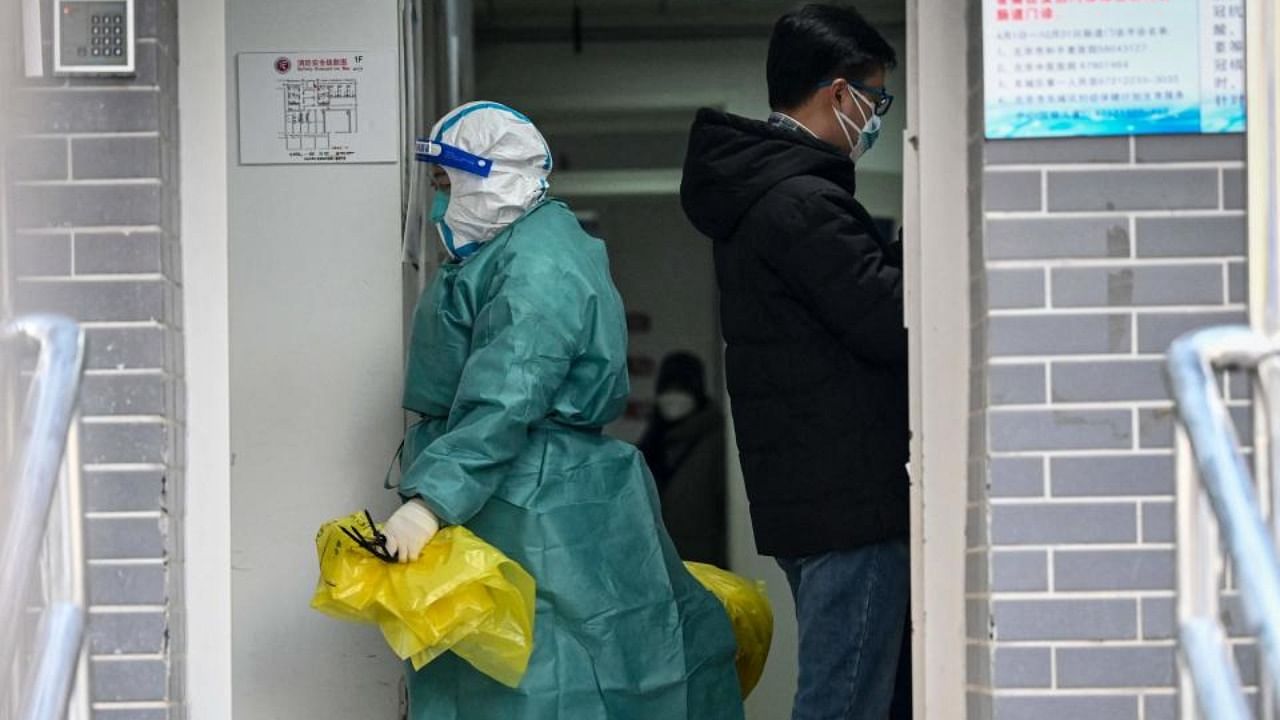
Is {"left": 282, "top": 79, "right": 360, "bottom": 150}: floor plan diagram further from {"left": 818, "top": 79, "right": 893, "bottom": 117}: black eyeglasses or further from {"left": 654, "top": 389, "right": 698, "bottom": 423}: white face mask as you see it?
{"left": 654, "top": 389, "right": 698, "bottom": 423}: white face mask

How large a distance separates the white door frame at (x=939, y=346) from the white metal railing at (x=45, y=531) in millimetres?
1646

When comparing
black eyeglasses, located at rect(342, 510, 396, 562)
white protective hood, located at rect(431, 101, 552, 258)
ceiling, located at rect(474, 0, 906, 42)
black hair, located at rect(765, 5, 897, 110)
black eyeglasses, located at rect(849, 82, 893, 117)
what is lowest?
black eyeglasses, located at rect(342, 510, 396, 562)

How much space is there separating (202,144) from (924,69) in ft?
4.49

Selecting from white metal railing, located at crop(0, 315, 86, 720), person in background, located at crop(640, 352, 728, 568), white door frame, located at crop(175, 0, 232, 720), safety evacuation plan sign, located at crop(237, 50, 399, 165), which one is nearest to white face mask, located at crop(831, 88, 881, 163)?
safety evacuation plan sign, located at crop(237, 50, 399, 165)

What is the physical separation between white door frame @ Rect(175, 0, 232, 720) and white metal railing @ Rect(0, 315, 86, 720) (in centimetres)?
126

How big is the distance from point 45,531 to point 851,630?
172 cm

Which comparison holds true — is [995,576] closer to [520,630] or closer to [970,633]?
[970,633]

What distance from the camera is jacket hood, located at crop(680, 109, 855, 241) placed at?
3795 millimetres

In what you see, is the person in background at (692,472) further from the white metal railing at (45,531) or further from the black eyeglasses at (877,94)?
the white metal railing at (45,531)

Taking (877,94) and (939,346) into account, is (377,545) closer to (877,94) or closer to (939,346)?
(939,346)

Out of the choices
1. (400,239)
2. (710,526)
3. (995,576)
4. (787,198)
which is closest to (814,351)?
(787,198)

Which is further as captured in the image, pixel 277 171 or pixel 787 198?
pixel 277 171

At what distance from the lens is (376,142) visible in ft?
13.9

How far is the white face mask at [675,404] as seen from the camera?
7.68m
